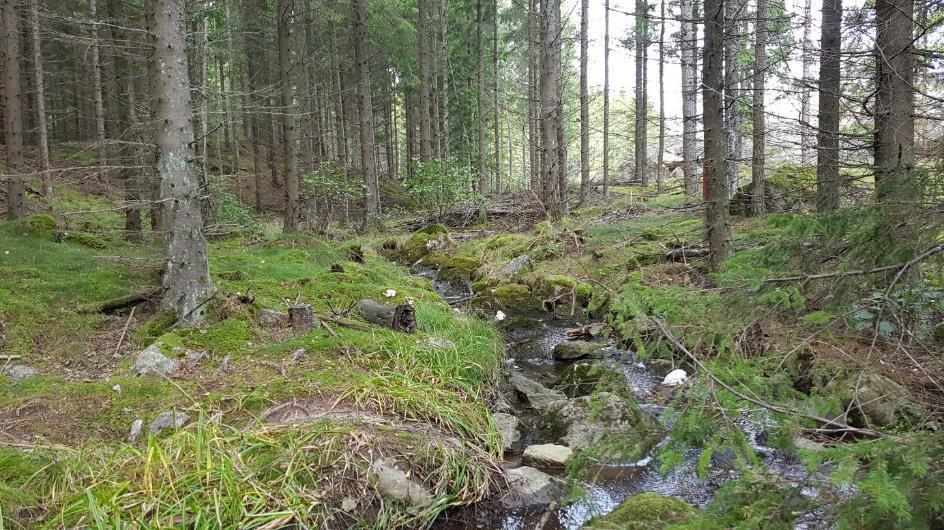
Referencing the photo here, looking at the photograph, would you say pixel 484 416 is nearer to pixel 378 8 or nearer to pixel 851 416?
pixel 851 416

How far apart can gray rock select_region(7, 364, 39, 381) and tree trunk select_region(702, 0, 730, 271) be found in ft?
20.6

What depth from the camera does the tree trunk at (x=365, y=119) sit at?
47.5 feet

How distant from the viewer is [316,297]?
6562 millimetres

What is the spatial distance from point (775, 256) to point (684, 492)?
2.18 meters

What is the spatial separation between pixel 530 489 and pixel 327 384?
174 centimetres

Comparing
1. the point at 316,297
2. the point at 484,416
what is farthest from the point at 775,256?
the point at 316,297

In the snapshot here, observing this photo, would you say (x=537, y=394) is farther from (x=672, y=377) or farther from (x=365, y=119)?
(x=365, y=119)

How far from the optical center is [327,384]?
4281 millimetres

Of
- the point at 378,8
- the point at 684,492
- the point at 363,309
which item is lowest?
Answer: the point at 684,492

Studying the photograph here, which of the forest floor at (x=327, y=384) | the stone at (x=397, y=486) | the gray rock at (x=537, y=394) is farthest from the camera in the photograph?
the gray rock at (x=537, y=394)

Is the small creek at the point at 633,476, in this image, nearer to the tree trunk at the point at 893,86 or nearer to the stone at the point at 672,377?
the stone at the point at 672,377

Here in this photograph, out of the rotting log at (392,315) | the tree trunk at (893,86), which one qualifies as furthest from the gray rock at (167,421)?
the tree trunk at (893,86)

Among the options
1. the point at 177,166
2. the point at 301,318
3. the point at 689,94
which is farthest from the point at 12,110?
the point at 689,94

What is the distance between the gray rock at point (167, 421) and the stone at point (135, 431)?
0.06 m
